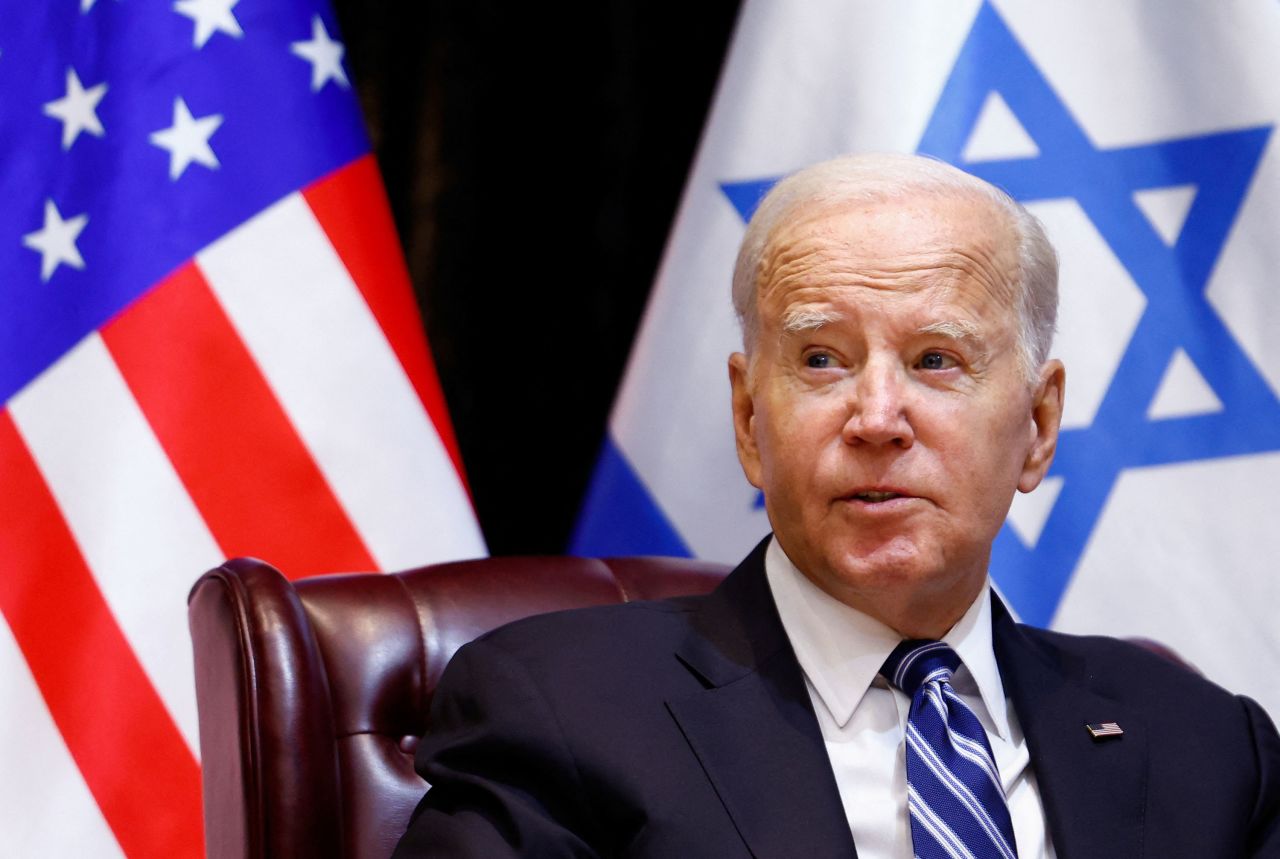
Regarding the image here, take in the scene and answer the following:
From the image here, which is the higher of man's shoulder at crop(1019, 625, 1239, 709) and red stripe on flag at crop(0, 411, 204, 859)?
man's shoulder at crop(1019, 625, 1239, 709)

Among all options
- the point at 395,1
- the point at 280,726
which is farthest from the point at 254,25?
the point at 280,726

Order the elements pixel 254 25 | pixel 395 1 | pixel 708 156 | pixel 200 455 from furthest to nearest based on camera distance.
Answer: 1. pixel 395 1
2. pixel 708 156
3. pixel 254 25
4. pixel 200 455

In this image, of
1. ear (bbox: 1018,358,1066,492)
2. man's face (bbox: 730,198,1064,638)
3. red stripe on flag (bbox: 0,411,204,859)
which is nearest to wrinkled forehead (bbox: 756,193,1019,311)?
man's face (bbox: 730,198,1064,638)

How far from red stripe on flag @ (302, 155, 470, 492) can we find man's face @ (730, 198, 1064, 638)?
89 centimetres

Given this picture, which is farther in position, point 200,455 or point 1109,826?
point 200,455

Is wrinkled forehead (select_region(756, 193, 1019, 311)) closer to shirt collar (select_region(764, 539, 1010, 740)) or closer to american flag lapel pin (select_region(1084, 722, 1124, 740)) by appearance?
shirt collar (select_region(764, 539, 1010, 740))

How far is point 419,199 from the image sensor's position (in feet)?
9.25

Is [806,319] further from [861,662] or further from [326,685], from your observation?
[326,685]

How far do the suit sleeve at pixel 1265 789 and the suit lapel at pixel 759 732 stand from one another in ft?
1.72

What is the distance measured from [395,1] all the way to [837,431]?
1711 millimetres

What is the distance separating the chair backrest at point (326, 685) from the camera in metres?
1.48

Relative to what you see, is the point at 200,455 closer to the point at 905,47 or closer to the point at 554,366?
the point at 554,366

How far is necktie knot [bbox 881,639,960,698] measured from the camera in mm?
1476

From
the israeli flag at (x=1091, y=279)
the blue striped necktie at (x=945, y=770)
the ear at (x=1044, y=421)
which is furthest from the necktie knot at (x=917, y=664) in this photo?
the israeli flag at (x=1091, y=279)
